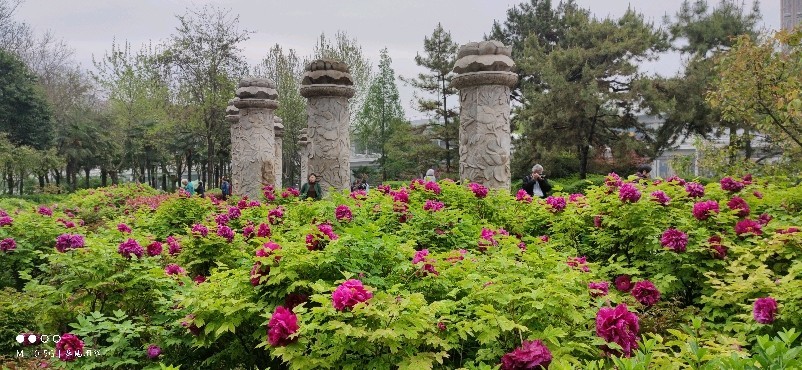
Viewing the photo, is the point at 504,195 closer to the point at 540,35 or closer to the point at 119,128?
the point at 540,35

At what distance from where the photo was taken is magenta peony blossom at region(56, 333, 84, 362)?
10.5ft

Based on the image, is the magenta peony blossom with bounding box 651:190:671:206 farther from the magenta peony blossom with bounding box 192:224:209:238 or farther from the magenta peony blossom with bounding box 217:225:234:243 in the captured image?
the magenta peony blossom with bounding box 192:224:209:238

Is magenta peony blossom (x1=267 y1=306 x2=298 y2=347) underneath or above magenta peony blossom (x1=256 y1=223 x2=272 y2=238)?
underneath

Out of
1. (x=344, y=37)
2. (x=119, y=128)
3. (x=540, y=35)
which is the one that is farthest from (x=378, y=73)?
(x=119, y=128)

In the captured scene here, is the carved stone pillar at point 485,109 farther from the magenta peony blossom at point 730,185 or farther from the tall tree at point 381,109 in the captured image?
the tall tree at point 381,109

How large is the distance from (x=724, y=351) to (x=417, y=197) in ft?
14.3

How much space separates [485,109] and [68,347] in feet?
22.8

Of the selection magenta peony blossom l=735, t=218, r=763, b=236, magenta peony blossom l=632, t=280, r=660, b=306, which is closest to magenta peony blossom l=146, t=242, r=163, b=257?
magenta peony blossom l=632, t=280, r=660, b=306

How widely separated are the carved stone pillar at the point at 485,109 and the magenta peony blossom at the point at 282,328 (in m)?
6.57

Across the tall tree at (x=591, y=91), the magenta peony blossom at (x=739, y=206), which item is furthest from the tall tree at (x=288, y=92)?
the magenta peony blossom at (x=739, y=206)

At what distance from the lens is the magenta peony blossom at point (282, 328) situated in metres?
2.74

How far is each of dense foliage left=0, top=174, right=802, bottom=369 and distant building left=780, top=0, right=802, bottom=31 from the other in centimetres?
2968

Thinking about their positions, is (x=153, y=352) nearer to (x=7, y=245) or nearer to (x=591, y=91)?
(x=7, y=245)

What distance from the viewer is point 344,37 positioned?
32719 mm
